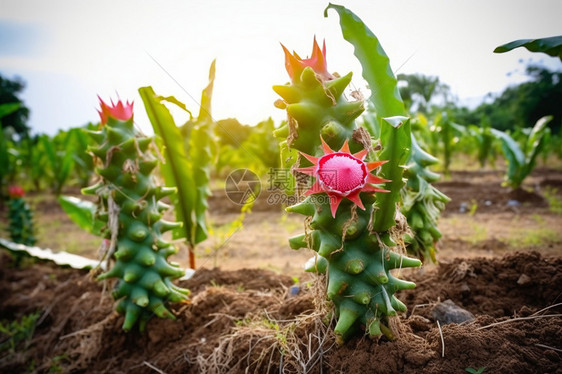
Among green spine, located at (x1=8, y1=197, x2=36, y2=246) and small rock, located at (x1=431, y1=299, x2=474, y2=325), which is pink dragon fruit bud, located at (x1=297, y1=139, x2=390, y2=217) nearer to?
small rock, located at (x1=431, y1=299, x2=474, y2=325)

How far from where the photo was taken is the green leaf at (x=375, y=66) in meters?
1.60

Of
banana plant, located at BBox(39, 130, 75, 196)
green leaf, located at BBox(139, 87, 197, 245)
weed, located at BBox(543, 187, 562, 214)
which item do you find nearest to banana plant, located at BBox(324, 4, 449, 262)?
green leaf, located at BBox(139, 87, 197, 245)

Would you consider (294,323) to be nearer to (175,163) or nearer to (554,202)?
(175,163)

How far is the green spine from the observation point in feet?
13.3

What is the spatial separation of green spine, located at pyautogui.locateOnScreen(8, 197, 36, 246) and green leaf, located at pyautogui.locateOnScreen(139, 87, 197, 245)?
2.49 metres

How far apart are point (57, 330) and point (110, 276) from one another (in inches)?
34.3

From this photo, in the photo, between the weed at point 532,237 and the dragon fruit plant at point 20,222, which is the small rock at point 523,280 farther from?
the dragon fruit plant at point 20,222

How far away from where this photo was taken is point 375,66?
164 cm

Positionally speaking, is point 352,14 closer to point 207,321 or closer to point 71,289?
point 207,321

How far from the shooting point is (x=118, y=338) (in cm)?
198

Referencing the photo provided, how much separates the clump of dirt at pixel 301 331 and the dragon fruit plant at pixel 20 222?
1745 mm

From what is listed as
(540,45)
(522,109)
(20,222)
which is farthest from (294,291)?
(522,109)

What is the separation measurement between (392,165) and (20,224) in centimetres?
433

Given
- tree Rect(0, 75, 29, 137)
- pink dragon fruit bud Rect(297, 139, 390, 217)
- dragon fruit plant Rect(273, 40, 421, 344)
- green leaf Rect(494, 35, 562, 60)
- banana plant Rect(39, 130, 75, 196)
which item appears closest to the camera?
pink dragon fruit bud Rect(297, 139, 390, 217)
